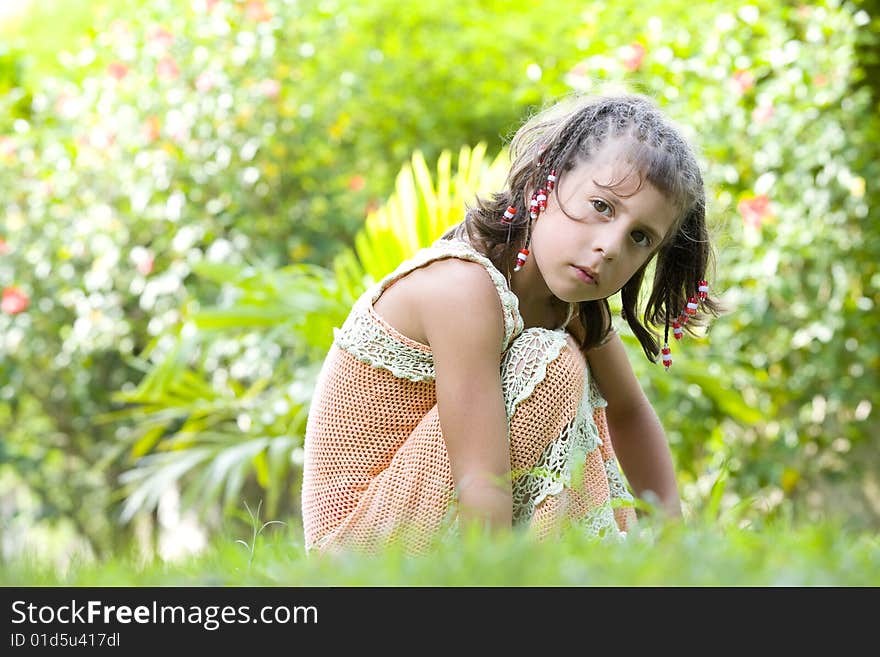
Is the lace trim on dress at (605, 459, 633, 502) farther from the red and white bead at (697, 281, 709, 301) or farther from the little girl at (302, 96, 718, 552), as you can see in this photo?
the red and white bead at (697, 281, 709, 301)

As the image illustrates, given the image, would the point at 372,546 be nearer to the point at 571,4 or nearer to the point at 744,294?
the point at 744,294

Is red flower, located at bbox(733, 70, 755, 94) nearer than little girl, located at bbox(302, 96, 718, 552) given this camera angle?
No

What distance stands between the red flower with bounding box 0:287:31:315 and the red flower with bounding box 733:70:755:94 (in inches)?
121

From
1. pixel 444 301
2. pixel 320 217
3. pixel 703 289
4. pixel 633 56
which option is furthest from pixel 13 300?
pixel 703 289

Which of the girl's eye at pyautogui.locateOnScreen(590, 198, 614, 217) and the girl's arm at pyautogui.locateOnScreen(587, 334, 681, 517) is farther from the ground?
the girl's eye at pyautogui.locateOnScreen(590, 198, 614, 217)

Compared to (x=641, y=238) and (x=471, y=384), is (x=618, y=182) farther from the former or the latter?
(x=471, y=384)

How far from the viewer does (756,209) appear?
358 centimetres

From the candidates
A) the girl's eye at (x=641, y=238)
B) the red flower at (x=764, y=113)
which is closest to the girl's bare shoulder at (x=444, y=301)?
the girl's eye at (x=641, y=238)

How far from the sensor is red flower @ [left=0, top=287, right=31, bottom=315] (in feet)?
14.4

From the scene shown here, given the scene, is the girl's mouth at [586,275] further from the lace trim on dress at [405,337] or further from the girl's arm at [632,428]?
the girl's arm at [632,428]

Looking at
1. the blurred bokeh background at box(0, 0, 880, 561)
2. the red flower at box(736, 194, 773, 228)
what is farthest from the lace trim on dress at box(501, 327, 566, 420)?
the red flower at box(736, 194, 773, 228)

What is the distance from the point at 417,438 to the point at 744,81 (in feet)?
8.01
